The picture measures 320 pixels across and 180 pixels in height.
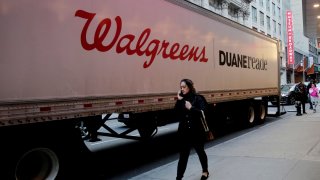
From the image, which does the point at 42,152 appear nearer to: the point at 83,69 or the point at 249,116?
the point at 83,69

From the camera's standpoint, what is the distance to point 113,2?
22.2 feet

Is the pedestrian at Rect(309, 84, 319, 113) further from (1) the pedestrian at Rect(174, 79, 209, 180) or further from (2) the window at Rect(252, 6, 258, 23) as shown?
(2) the window at Rect(252, 6, 258, 23)

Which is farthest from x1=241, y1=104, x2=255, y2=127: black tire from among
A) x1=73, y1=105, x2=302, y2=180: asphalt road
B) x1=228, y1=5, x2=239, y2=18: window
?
x1=228, y1=5, x2=239, y2=18: window

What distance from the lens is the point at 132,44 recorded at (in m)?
7.25

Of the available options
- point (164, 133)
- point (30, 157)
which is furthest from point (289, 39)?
point (30, 157)

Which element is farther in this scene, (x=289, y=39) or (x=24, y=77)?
(x=289, y=39)

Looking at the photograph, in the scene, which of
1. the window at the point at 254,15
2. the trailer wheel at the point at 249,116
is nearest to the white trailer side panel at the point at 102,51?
the trailer wheel at the point at 249,116

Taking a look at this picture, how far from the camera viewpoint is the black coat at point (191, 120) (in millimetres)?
6014

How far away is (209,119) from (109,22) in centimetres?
611

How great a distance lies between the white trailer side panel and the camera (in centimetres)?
506

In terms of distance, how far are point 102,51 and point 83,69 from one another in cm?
60

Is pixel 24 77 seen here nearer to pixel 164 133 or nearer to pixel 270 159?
pixel 270 159

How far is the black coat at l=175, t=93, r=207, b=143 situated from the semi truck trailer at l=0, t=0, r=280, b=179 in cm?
140

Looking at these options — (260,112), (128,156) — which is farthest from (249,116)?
(128,156)
